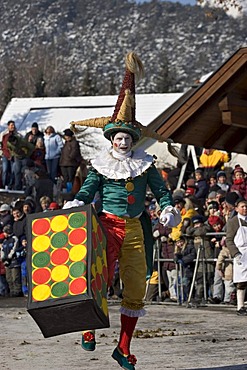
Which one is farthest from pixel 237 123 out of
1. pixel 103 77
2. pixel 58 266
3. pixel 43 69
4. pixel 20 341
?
pixel 103 77

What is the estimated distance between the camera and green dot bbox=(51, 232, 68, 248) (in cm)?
756

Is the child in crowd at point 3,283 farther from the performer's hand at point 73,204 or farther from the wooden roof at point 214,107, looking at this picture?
the performer's hand at point 73,204

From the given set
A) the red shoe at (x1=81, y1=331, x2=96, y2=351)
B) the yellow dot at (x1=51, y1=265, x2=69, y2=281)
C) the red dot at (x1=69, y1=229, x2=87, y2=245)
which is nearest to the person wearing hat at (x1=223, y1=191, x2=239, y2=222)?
the red shoe at (x1=81, y1=331, x2=96, y2=351)

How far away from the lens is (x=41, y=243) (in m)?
7.62

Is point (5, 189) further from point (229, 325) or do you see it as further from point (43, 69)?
point (43, 69)

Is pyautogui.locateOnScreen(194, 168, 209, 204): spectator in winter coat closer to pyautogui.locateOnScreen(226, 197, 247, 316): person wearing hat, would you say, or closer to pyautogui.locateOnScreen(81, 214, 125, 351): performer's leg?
pyautogui.locateOnScreen(226, 197, 247, 316): person wearing hat

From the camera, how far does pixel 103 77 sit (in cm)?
13262

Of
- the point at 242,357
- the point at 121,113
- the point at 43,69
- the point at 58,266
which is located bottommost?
the point at 242,357

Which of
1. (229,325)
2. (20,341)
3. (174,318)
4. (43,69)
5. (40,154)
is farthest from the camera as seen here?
(43,69)

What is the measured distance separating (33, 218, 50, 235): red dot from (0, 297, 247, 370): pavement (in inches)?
55.4

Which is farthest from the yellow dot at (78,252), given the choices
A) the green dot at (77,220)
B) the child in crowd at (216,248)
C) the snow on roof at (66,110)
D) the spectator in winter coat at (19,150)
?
the snow on roof at (66,110)

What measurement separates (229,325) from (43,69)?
95.5 meters

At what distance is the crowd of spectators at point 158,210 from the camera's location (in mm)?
14641

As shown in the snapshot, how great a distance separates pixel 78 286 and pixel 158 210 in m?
3.84
